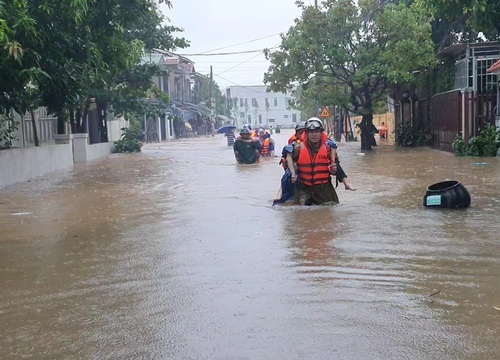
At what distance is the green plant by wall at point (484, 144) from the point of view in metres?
20.3

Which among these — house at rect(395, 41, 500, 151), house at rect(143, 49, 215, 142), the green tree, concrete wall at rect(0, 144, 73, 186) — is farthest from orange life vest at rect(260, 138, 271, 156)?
house at rect(143, 49, 215, 142)

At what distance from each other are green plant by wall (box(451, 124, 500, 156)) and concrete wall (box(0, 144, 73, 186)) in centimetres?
1334

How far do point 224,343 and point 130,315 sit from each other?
0.99m

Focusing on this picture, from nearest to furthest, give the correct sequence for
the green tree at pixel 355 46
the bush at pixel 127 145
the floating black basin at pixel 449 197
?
the floating black basin at pixel 449 197
the green tree at pixel 355 46
the bush at pixel 127 145

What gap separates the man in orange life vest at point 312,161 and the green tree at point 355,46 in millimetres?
15156

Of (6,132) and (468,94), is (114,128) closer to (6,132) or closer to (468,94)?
(6,132)

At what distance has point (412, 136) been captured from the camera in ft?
96.9

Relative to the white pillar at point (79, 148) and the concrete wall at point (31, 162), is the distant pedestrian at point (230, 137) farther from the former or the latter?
the concrete wall at point (31, 162)

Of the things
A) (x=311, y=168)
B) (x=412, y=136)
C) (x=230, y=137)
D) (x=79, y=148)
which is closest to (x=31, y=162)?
(x=79, y=148)

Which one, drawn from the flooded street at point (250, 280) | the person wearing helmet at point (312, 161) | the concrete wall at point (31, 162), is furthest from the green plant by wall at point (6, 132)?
the person wearing helmet at point (312, 161)

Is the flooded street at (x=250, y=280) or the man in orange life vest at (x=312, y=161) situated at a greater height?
the man in orange life vest at (x=312, y=161)

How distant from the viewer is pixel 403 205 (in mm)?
10414

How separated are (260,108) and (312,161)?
112241mm

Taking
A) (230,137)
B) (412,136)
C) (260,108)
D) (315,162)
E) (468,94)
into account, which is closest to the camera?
(315,162)
